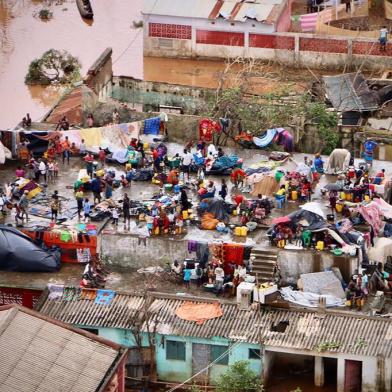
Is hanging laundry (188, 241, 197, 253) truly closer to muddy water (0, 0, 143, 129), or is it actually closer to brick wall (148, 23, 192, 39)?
muddy water (0, 0, 143, 129)

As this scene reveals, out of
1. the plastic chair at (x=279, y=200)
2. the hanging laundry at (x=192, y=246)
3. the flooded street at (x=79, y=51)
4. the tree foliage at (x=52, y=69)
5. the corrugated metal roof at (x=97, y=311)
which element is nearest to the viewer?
the corrugated metal roof at (x=97, y=311)

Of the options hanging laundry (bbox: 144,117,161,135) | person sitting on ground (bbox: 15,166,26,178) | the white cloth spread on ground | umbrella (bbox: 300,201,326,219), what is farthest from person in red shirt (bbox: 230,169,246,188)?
person sitting on ground (bbox: 15,166,26,178)

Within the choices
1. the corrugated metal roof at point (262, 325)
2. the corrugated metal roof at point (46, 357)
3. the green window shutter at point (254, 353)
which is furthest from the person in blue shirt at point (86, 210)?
the corrugated metal roof at point (46, 357)

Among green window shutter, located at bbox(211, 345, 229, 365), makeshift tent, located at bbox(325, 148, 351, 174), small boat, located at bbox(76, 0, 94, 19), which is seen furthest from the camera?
small boat, located at bbox(76, 0, 94, 19)

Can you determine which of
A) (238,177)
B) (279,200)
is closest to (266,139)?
(238,177)

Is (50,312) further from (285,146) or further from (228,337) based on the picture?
(285,146)

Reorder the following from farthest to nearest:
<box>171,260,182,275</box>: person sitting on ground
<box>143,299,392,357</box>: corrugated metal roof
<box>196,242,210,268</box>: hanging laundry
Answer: <box>196,242,210,268</box>: hanging laundry → <box>171,260,182,275</box>: person sitting on ground → <box>143,299,392,357</box>: corrugated metal roof

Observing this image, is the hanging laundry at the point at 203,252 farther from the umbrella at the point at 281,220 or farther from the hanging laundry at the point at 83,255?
the hanging laundry at the point at 83,255
